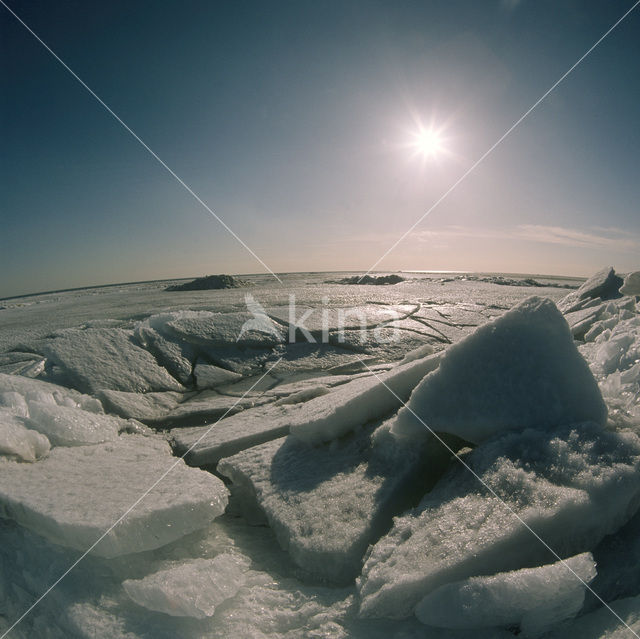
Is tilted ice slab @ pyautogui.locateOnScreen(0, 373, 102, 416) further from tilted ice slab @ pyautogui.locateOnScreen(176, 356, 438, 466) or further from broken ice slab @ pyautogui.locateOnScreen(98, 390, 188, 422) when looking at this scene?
tilted ice slab @ pyautogui.locateOnScreen(176, 356, 438, 466)

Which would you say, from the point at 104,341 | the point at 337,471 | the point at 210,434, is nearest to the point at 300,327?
the point at 104,341

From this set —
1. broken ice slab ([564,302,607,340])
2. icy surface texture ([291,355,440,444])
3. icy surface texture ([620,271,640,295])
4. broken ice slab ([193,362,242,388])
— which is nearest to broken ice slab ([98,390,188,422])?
broken ice slab ([193,362,242,388])

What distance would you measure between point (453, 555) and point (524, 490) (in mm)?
302

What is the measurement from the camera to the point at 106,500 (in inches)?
53.1

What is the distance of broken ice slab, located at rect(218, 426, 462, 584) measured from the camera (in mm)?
1245

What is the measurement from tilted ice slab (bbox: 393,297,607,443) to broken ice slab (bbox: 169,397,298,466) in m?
0.87

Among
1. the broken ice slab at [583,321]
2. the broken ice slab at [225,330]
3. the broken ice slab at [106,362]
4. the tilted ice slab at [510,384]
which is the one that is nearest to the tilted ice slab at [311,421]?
the tilted ice slab at [510,384]

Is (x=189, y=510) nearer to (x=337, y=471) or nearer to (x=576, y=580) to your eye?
(x=337, y=471)

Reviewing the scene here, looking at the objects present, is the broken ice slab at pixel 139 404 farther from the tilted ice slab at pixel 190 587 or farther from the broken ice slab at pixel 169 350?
the tilted ice slab at pixel 190 587

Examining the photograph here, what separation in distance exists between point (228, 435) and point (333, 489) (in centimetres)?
85

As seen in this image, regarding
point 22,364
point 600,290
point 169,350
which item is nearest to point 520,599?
point 169,350

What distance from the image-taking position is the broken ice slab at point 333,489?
125cm

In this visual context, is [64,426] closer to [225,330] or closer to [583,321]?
[225,330]

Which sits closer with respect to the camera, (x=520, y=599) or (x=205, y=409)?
(x=520, y=599)
